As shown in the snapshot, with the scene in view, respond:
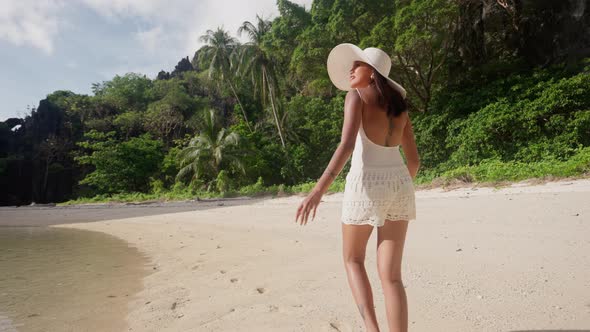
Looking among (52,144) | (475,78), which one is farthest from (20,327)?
(52,144)

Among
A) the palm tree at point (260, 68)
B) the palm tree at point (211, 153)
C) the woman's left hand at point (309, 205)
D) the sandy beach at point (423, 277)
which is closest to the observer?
the woman's left hand at point (309, 205)

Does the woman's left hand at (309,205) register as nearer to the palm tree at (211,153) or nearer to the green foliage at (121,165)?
the palm tree at (211,153)

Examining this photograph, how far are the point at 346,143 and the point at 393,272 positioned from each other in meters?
0.64

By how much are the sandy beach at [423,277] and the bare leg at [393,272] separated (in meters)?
0.47

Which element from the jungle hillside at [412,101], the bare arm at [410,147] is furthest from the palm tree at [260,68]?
the bare arm at [410,147]

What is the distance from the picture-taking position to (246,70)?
2020 centimetres

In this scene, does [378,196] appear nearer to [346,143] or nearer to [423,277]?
[346,143]

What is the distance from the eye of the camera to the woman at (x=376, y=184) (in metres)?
1.62

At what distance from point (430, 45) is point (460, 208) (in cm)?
991

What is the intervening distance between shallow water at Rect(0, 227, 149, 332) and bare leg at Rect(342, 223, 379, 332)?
5.34 feet

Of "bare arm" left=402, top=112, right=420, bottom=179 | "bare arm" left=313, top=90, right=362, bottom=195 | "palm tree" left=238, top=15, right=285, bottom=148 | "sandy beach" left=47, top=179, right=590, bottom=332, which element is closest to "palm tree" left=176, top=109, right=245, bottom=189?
"palm tree" left=238, top=15, right=285, bottom=148

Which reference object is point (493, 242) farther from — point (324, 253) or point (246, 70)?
point (246, 70)

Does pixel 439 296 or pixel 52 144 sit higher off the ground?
pixel 52 144

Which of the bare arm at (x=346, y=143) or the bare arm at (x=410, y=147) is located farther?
the bare arm at (x=410, y=147)
